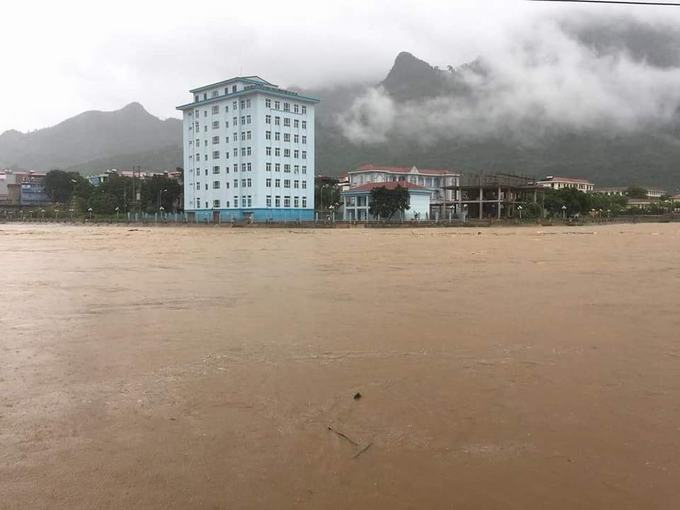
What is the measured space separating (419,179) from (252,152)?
33596mm

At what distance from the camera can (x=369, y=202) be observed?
73.9 metres

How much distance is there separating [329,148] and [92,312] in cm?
15827

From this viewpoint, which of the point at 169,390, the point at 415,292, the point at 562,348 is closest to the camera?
the point at 169,390

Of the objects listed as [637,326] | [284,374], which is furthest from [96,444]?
[637,326]

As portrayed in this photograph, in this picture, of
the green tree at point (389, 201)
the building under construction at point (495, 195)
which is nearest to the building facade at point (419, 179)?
the building under construction at point (495, 195)

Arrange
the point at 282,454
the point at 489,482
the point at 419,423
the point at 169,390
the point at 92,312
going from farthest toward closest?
the point at 92,312, the point at 169,390, the point at 419,423, the point at 282,454, the point at 489,482

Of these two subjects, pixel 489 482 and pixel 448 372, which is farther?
pixel 448 372

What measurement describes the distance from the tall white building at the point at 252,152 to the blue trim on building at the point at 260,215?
0.12 meters

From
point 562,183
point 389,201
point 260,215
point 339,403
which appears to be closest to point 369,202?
point 389,201

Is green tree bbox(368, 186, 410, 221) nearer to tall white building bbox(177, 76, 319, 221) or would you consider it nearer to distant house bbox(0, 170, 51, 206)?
tall white building bbox(177, 76, 319, 221)

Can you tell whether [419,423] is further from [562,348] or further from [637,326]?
[637,326]

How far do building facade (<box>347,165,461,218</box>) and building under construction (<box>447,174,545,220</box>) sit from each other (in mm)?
3044

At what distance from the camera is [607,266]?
16.0 meters

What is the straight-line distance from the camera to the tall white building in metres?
68.8
